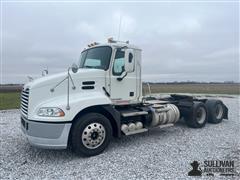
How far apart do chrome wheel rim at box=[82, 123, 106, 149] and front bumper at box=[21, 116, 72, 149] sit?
1.53ft

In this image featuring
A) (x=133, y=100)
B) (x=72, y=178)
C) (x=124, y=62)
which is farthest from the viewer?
(x=133, y=100)

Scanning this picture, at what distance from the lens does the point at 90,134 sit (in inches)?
197

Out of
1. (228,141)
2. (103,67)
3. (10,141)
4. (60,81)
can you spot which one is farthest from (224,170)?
(10,141)

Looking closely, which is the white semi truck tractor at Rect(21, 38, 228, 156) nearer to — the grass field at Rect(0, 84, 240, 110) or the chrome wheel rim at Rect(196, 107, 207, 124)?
the grass field at Rect(0, 84, 240, 110)

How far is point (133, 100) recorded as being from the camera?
632 centimetres

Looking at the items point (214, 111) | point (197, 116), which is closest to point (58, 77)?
point (197, 116)

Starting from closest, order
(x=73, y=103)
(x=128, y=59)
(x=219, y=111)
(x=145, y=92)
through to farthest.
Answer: (x=73, y=103)
(x=128, y=59)
(x=145, y=92)
(x=219, y=111)

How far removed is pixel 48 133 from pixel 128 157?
199cm

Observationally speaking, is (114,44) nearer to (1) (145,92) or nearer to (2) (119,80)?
(2) (119,80)

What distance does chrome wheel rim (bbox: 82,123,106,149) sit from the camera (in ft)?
16.3

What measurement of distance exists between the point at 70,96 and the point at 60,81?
1.46 ft

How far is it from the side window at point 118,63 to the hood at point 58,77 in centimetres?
40

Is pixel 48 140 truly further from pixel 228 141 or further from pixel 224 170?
pixel 228 141

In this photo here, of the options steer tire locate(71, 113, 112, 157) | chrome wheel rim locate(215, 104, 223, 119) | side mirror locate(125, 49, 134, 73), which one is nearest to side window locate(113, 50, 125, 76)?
side mirror locate(125, 49, 134, 73)
